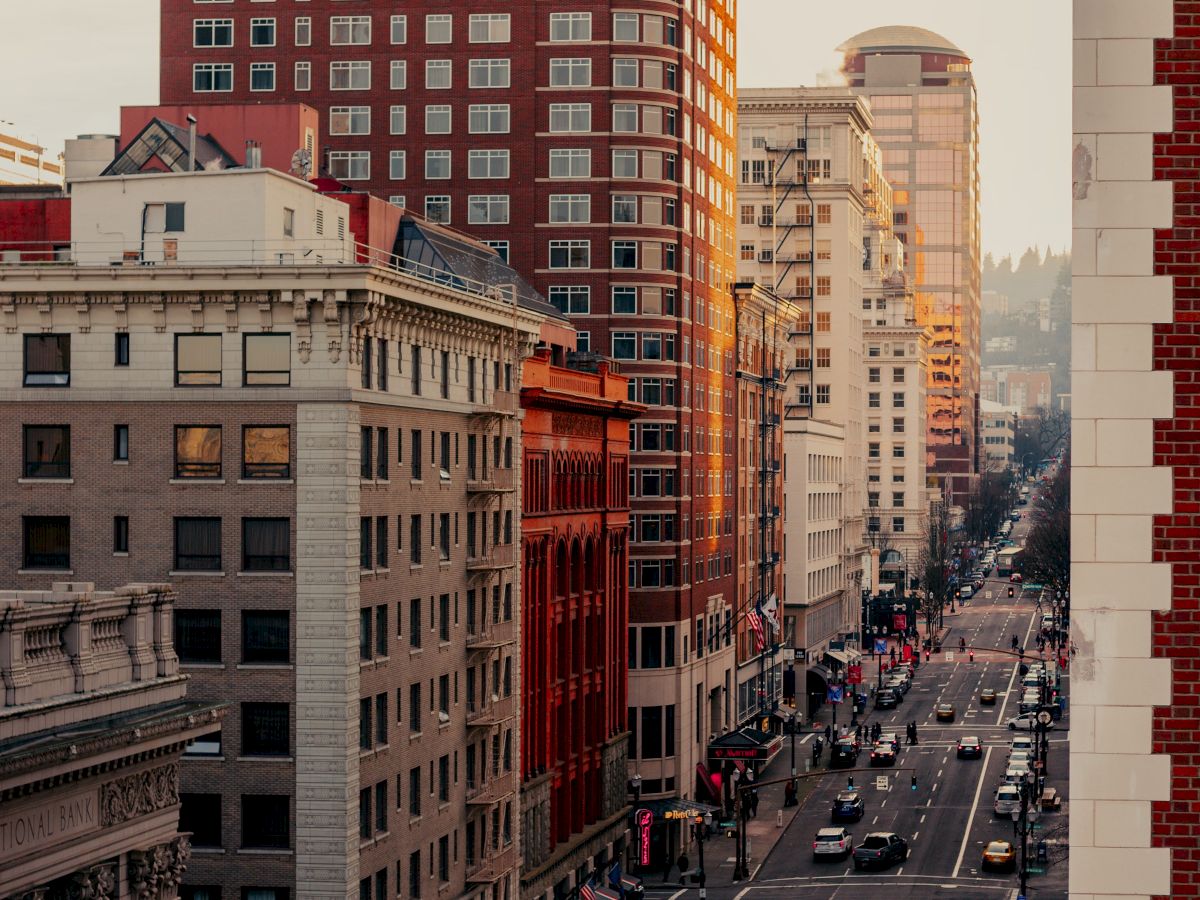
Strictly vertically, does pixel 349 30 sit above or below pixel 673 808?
above

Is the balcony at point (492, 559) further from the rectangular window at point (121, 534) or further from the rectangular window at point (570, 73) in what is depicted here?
the rectangular window at point (570, 73)

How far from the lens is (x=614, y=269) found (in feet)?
413

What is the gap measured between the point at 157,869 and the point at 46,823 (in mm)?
6119

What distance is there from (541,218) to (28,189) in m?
42.8

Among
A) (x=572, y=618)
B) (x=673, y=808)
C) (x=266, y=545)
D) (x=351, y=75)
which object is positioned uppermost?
(x=351, y=75)

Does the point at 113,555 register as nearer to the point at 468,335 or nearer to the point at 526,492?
the point at 468,335

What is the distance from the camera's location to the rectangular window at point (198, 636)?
71500 millimetres

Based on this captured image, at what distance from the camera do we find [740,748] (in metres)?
135

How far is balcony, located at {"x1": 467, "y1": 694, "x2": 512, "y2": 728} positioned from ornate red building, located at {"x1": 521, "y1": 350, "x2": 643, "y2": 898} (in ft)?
13.3

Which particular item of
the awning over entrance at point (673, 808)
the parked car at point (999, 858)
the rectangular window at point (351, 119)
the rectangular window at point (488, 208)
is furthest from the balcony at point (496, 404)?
the parked car at point (999, 858)

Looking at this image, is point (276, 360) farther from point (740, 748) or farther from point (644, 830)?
point (740, 748)

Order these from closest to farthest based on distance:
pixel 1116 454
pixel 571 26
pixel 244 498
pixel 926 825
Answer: pixel 1116 454
pixel 244 498
pixel 571 26
pixel 926 825

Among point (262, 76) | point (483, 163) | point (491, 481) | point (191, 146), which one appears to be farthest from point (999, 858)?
point (262, 76)

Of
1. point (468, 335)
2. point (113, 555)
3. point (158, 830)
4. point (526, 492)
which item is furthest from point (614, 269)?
point (158, 830)
